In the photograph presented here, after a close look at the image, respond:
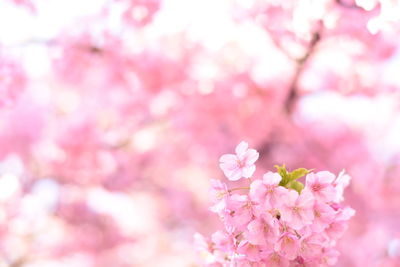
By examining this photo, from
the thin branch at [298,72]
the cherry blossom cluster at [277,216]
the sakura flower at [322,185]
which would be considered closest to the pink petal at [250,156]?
the cherry blossom cluster at [277,216]

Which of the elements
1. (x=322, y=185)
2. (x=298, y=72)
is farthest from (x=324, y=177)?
(x=298, y=72)

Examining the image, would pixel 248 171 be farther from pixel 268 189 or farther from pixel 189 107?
pixel 189 107

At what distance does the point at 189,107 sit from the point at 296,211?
1.89 metres

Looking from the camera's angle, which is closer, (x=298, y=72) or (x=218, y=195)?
(x=218, y=195)

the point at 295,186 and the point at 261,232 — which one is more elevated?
the point at 295,186

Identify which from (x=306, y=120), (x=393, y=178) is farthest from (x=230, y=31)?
(x=393, y=178)

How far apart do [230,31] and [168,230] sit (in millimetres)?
2128

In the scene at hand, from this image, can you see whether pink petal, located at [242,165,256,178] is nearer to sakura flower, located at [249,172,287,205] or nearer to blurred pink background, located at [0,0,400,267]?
sakura flower, located at [249,172,287,205]

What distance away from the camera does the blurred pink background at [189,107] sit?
103 inches

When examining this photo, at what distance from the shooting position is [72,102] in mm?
3865

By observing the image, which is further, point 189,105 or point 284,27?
point 189,105

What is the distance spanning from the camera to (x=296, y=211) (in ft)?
3.59

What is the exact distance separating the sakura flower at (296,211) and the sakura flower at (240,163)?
0.29 feet

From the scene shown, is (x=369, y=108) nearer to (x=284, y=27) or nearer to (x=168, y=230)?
(x=284, y=27)
